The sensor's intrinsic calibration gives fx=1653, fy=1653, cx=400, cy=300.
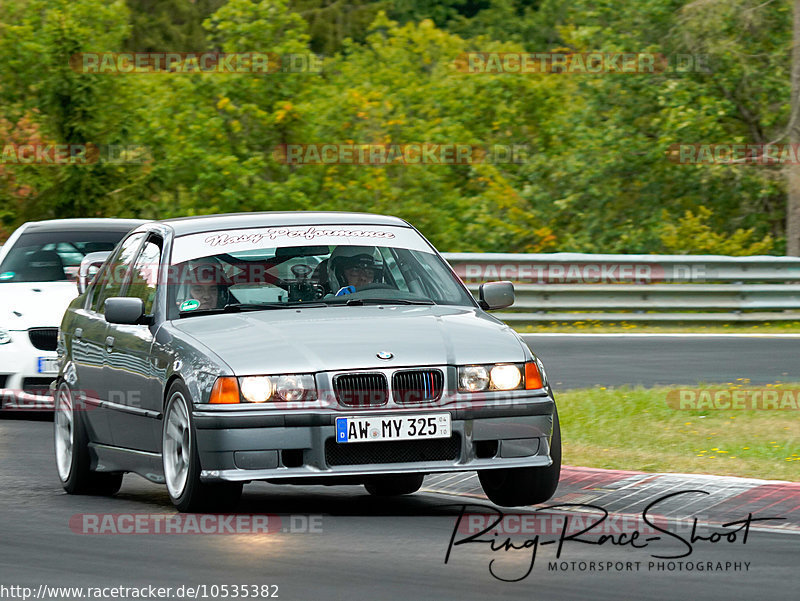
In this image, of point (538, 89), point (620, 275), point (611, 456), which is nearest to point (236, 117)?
point (538, 89)

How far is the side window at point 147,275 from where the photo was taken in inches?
365

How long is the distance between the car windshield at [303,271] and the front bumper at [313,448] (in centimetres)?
119

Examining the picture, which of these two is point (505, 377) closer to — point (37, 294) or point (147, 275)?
point (147, 275)

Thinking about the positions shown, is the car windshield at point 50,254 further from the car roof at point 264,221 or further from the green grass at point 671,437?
the car roof at point 264,221

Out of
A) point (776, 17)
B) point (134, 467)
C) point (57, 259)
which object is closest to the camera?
point (134, 467)

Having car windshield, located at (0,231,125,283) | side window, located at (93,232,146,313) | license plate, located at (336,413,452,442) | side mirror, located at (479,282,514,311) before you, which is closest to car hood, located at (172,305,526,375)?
license plate, located at (336,413,452,442)

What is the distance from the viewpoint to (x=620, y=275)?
22594 mm

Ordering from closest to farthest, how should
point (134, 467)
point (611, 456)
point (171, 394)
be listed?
1. point (171, 394)
2. point (134, 467)
3. point (611, 456)

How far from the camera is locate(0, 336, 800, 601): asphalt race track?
6570 mm

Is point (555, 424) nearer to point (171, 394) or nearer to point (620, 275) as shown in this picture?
point (171, 394)

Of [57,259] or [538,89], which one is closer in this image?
[57,259]

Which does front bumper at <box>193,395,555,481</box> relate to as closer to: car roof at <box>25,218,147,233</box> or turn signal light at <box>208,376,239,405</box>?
turn signal light at <box>208,376,239,405</box>

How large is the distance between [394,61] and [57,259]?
29.8 m

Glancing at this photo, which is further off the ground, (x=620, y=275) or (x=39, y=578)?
(x=39, y=578)
